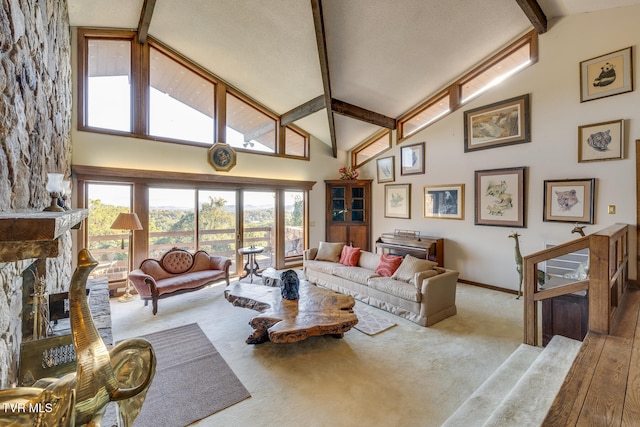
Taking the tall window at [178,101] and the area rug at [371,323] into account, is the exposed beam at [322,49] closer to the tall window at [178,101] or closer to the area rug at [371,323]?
the tall window at [178,101]

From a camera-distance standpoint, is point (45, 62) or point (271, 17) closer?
point (45, 62)

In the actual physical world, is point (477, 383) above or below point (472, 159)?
below

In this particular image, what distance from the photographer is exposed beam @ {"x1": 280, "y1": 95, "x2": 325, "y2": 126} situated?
225 inches

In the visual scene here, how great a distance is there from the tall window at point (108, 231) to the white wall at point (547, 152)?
6.13 metres

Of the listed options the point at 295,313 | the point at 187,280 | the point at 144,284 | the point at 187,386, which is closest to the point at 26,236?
the point at 187,386

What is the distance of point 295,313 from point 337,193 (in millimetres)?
4847

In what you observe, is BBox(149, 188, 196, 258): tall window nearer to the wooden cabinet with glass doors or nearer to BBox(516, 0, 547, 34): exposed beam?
the wooden cabinet with glass doors

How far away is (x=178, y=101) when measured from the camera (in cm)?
554

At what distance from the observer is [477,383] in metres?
2.48

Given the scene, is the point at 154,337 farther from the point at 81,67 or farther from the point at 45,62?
the point at 81,67

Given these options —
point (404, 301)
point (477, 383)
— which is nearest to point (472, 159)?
point (404, 301)

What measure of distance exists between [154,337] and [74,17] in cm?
496

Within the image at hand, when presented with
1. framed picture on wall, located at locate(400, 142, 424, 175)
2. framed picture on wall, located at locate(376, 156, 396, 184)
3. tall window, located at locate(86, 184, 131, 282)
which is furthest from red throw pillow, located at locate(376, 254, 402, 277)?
tall window, located at locate(86, 184, 131, 282)

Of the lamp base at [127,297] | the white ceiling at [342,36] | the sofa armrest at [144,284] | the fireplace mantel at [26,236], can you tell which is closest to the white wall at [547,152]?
the white ceiling at [342,36]
